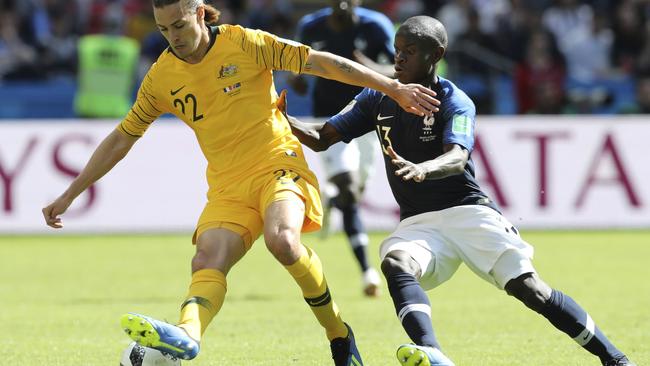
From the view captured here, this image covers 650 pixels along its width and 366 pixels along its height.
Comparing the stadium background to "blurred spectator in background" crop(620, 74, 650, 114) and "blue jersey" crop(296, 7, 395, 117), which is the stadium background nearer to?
"blurred spectator in background" crop(620, 74, 650, 114)

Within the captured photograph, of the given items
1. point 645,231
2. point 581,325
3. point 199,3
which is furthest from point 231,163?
point 645,231

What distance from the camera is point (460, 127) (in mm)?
6441

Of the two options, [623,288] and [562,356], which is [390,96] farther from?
[623,288]

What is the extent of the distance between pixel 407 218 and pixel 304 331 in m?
2.23

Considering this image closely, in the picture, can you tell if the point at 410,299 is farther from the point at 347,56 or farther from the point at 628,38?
the point at 628,38

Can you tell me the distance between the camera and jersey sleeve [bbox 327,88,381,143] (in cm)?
696

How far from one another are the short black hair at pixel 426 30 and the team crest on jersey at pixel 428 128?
0.38 metres

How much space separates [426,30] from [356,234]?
474 cm

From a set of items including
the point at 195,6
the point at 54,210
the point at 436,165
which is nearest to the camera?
the point at 436,165

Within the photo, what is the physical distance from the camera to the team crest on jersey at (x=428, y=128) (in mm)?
6609

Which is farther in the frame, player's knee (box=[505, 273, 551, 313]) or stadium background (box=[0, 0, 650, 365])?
stadium background (box=[0, 0, 650, 365])

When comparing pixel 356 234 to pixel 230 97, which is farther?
pixel 356 234

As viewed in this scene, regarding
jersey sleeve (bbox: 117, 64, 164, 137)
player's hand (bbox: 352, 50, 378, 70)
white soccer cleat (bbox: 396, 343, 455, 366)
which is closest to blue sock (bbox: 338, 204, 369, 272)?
player's hand (bbox: 352, 50, 378, 70)

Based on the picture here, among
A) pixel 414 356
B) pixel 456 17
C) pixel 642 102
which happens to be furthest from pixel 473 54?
pixel 414 356
